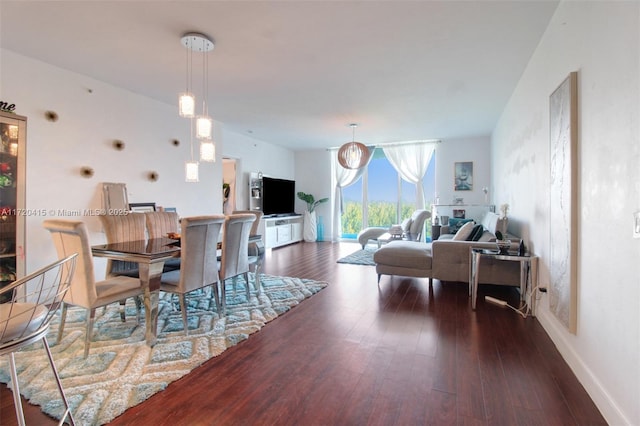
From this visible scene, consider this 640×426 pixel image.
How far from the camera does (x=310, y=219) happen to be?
8.41 metres

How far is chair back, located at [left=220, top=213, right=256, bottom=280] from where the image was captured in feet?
9.45

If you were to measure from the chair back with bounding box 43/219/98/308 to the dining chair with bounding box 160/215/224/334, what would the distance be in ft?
1.73

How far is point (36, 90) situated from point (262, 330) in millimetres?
3493

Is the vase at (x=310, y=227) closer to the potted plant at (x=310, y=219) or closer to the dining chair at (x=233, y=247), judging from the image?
the potted plant at (x=310, y=219)

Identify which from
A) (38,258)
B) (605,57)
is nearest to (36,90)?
(38,258)

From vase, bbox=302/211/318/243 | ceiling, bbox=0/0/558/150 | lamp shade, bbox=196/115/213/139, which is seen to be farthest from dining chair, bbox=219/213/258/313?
vase, bbox=302/211/318/243

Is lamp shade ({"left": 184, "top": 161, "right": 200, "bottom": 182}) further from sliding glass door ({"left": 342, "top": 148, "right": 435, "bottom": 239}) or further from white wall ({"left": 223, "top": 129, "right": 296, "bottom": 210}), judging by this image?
sliding glass door ({"left": 342, "top": 148, "right": 435, "bottom": 239})

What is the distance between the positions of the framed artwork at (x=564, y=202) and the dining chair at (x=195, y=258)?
2643 millimetres

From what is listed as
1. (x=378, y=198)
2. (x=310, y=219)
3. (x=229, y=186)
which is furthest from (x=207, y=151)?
(x=378, y=198)

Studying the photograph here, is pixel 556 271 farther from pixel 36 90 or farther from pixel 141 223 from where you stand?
pixel 36 90

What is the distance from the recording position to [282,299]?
3436 millimetres

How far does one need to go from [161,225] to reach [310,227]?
201 inches

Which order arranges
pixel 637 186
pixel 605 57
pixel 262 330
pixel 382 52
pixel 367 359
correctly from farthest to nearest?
pixel 382 52 → pixel 262 330 → pixel 367 359 → pixel 605 57 → pixel 637 186

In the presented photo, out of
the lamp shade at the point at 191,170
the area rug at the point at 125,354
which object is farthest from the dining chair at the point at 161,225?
the lamp shade at the point at 191,170
